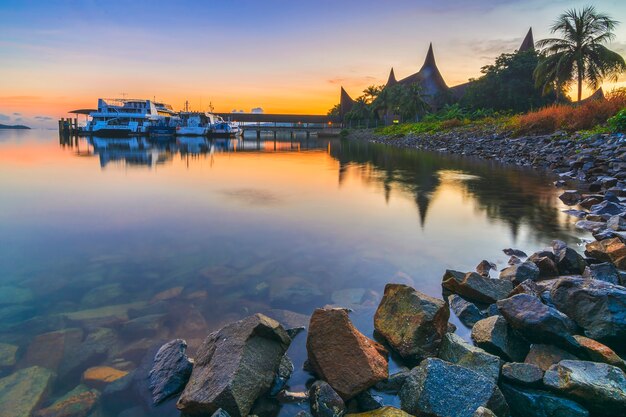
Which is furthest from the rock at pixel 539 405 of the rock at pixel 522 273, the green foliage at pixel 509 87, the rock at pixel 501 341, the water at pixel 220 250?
the green foliage at pixel 509 87

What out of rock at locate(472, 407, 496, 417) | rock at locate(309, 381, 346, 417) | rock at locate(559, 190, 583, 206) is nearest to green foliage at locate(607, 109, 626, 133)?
rock at locate(559, 190, 583, 206)

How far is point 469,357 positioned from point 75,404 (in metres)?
3.62

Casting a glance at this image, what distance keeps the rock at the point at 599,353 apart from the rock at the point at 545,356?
14 cm

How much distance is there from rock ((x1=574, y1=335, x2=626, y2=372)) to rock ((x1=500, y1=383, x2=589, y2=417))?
2.31ft

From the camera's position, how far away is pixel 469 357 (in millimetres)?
3682

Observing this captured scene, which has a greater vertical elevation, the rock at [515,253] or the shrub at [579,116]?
the shrub at [579,116]

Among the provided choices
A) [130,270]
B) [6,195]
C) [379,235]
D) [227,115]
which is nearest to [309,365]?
[130,270]

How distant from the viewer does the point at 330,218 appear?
11.0 meters

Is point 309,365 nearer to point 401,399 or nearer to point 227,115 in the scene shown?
point 401,399

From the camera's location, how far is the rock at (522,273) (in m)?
5.56

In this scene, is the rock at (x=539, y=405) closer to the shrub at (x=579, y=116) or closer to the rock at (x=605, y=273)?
the rock at (x=605, y=273)

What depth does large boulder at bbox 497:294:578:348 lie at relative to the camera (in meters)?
3.72

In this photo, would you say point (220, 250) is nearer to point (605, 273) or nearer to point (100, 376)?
point (100, 376)

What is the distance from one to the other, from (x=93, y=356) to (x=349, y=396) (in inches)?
112
